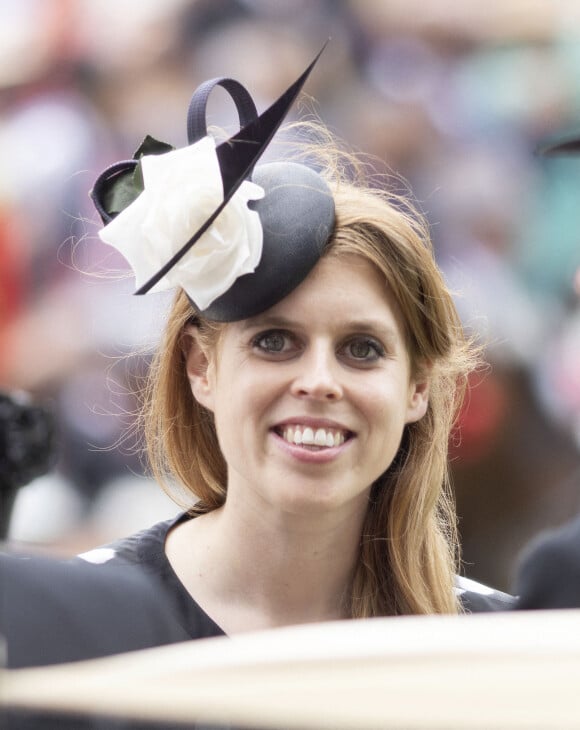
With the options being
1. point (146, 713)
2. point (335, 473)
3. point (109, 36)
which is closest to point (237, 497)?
point (335, 473)

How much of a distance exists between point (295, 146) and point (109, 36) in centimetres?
229

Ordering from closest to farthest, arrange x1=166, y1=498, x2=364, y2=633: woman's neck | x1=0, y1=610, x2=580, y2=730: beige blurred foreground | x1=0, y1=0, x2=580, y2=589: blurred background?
x1=0, y1=610, x2=580, y2=730: beige blurred foreground, x1=166, y1=498, x2=364, y2=633: woman's neck, x1=0, y1=0, x2=580, y2=589: blurred background

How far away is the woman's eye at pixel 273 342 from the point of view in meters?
1.98

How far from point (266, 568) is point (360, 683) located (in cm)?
126

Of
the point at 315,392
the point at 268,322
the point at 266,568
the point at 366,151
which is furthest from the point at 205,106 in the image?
the point at 366,151

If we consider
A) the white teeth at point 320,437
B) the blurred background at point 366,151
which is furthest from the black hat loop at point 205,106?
the blurred background at point 366,151

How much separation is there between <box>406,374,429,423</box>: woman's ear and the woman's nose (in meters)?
0.26

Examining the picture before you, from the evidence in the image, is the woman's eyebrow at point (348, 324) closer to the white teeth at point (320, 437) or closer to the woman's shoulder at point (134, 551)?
the white teeth at point (320, 437)

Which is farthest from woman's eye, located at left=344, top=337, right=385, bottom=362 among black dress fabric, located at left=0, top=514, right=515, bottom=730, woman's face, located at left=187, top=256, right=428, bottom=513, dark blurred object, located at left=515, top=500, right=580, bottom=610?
dark blurred object, located at left=515, top=500, right=580, bottom=610

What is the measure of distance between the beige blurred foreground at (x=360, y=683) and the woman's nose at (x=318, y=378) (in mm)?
1045

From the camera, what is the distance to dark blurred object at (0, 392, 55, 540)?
2.04m

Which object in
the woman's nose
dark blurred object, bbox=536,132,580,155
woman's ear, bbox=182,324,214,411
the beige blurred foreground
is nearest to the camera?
the beige blurred foreground

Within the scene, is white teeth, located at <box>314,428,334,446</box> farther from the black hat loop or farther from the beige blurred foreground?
the beige blurred foreground

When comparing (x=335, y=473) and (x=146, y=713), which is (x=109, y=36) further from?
(x=146, y=713)
